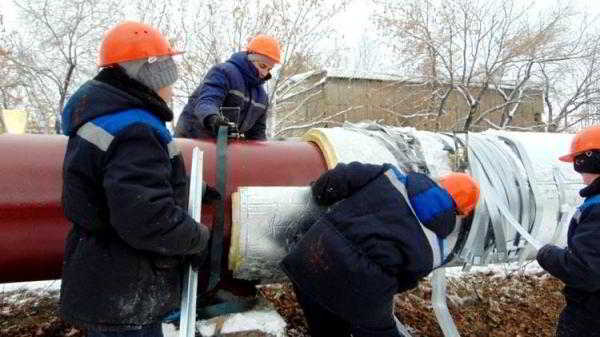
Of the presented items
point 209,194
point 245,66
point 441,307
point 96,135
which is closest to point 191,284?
point 209,194

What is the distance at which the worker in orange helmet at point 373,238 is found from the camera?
2.34 meters

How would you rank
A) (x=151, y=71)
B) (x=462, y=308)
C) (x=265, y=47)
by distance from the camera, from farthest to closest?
1. (x=462, y=308)
2. (x=265, y=47)
3. (x=151, y=71)

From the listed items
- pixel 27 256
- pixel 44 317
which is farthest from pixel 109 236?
pixel 44 317

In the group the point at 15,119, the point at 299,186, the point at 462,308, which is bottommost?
the point at 462,308

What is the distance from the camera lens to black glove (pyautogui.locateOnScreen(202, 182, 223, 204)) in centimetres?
240

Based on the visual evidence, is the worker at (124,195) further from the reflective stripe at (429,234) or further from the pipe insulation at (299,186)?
the reflective stripe at (429,234)

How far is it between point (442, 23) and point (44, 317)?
49.3 ft

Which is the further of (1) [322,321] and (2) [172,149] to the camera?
(1) [322,321]

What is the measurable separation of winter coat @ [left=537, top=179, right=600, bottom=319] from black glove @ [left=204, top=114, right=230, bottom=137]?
185cm

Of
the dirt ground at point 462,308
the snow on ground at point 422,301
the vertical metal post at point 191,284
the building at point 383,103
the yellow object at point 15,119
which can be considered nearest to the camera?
the vertical metal post at point 191,284

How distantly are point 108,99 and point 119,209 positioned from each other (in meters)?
0.39

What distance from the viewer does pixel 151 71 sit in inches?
74.8

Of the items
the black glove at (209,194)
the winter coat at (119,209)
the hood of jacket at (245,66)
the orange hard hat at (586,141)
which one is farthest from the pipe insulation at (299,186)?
the hood of jacket at (245,66)

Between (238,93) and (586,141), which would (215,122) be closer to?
(238,93)
